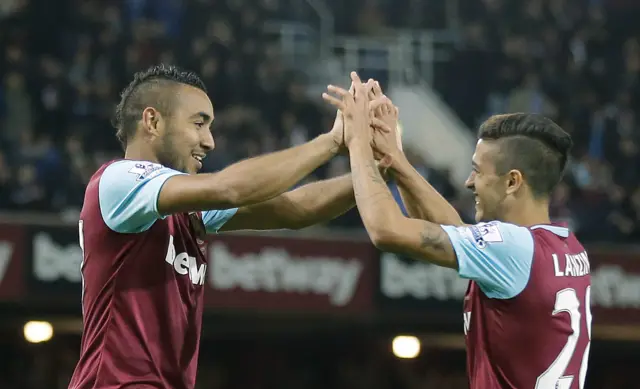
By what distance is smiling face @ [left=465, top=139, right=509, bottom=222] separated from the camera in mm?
4766

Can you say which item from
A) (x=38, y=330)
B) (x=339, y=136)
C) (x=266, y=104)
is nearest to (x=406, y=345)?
(x=38, y=330)

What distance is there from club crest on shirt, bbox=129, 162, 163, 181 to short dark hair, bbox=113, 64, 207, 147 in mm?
310

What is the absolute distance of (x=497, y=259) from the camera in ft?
14.7

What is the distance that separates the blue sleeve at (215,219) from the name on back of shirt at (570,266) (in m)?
1.47

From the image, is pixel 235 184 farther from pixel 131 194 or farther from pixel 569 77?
pixel 569 77

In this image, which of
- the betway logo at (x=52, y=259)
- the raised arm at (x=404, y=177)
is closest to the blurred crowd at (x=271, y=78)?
the betway logo at (x=52, y=259)

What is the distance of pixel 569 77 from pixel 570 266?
502 inches

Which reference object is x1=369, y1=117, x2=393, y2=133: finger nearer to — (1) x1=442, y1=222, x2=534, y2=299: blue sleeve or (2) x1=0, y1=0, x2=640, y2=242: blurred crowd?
(1) x1=442, y1=222, x2=534, y2=299: blue sleeve

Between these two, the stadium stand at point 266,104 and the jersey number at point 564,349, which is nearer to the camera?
the jersey number at point 564,349

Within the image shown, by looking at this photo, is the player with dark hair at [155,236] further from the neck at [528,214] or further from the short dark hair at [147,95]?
the neck at [528,214]

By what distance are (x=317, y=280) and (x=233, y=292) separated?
0.74 metres

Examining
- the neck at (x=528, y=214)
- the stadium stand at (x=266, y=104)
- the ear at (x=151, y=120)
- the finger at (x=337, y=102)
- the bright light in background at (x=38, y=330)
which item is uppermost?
the stadium stand at (x=266, y=104)

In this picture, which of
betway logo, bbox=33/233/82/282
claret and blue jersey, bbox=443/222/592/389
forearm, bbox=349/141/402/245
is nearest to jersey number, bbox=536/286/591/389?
claret and blue jersey, bbox=443/222/592/389

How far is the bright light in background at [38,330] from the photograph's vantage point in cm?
1124
